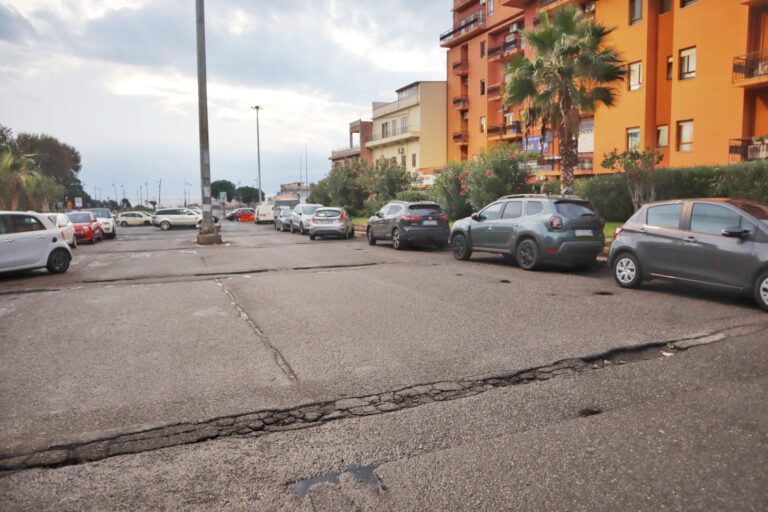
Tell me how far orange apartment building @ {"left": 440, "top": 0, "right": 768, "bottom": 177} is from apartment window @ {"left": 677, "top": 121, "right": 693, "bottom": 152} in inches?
1.9

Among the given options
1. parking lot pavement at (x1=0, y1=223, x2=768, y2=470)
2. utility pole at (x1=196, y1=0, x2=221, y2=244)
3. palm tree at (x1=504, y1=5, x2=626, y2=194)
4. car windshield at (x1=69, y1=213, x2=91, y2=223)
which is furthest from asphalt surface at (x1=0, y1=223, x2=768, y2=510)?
car windshield at (x1=69, y1=213, x2=91, y2=223)

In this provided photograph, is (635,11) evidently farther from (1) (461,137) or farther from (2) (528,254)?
(2) (528,254)

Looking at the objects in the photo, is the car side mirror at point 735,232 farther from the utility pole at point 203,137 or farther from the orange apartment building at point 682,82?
the utility pole at point 203,137

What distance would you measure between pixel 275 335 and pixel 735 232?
6.44m

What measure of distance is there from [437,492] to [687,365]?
11.0 ft

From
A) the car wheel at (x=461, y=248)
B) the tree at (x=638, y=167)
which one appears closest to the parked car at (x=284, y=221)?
the tree at (x=638, y=167)

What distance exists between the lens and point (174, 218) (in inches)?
1831

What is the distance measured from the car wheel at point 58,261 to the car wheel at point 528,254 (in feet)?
35.6

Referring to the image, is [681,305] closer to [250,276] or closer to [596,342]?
[596,342]

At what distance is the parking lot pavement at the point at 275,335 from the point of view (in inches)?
179

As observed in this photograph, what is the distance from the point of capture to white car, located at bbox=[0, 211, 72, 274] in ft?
41.4

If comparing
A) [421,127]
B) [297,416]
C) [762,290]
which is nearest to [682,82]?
[762,290]

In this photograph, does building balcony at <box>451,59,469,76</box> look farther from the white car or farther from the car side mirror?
the car side mirror

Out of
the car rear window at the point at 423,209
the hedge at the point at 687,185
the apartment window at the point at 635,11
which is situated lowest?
the car rear window at the point at 423,209
